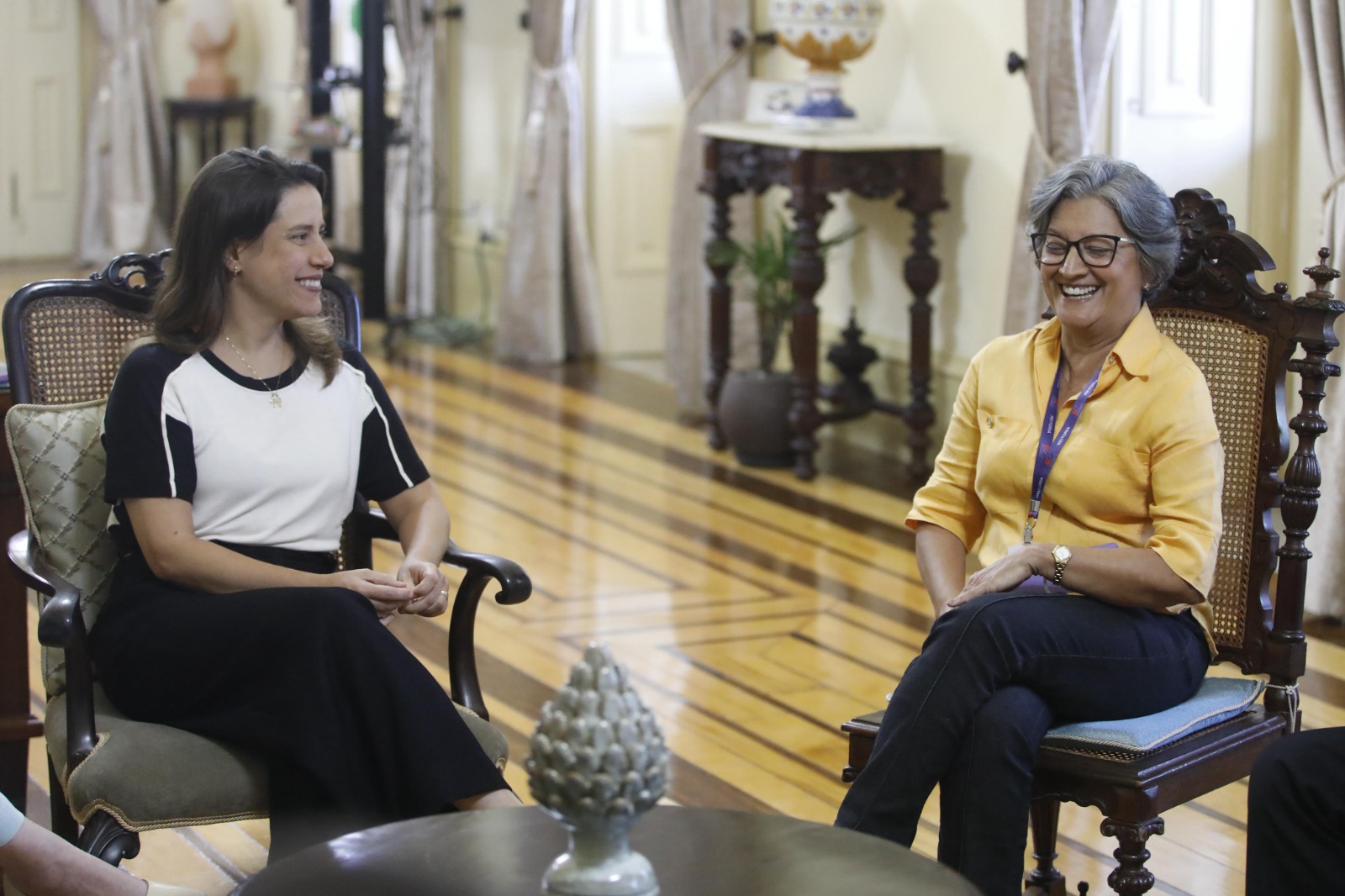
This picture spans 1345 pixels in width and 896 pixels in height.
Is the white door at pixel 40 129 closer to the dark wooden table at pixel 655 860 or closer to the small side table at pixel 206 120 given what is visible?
the small side table at pixel 206 120

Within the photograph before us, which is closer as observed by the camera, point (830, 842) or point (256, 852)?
point (830, 842)

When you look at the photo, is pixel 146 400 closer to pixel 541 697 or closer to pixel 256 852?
pixel 256 852

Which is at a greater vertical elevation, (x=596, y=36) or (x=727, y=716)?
(x=596, y=36)

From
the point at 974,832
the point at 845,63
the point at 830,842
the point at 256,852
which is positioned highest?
the point at 845,63

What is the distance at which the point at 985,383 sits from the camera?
241cm

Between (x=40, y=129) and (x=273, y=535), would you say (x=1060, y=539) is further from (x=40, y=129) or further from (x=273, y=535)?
(x=40, y=129)

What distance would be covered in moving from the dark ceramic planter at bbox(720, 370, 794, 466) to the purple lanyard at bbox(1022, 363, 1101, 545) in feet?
10.2

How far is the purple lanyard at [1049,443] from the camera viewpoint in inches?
90.6

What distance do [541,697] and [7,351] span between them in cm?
144

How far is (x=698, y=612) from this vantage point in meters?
4.16

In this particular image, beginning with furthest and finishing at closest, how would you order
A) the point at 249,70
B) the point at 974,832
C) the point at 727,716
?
the point at 249,70
the point at 727,716
the point at 974,832

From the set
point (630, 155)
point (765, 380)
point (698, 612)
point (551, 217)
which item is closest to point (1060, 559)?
point (698, 612)

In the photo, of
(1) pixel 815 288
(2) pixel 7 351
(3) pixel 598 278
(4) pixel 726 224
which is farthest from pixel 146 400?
(3) pixel 598 278

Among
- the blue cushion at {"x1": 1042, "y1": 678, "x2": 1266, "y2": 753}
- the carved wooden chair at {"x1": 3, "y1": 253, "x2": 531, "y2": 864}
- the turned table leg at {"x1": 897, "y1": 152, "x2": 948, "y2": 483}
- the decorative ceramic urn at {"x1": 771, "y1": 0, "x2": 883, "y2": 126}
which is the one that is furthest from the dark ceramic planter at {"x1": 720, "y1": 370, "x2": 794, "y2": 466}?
the blue cushion at {"x1": 1042, "y1": 678, "x2": 1266, "y2": 753}
